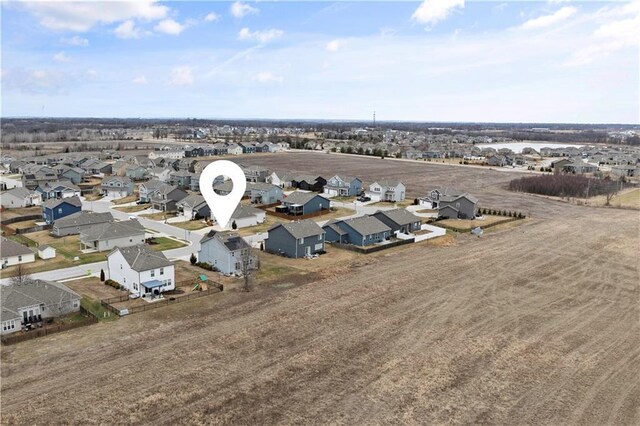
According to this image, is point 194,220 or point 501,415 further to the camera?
point 194,220

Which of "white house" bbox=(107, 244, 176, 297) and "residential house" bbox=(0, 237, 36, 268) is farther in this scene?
"residential house" bbox=(0, 237, 36, 268)

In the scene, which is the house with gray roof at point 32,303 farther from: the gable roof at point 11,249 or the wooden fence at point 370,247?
the wooden fence at point 370,247

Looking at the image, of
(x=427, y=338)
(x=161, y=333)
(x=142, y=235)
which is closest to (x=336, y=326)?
(x=427, y=338)

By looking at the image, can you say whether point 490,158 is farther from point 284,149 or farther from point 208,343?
point 208,343

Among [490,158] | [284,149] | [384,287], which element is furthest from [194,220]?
[284,149]

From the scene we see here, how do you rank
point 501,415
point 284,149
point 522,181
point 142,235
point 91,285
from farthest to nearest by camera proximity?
point 284,149
point 522,181
point 142,235
point 91,285
point 501,415

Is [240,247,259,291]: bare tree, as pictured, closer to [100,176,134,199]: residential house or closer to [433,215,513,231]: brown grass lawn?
[433,215,513,231]: brown grass lawn

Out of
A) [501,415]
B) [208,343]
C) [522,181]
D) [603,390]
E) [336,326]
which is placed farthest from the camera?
[522,181]

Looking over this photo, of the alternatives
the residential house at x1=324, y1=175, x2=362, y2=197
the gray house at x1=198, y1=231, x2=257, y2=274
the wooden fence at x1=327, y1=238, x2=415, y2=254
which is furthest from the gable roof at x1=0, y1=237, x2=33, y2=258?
the residential house at x1=324, y1=175, x2=362, y2=197
